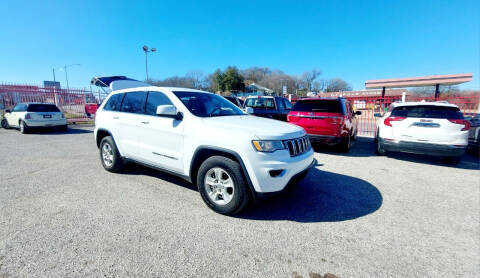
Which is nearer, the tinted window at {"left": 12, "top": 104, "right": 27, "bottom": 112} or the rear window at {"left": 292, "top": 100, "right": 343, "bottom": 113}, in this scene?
the rear window at {"left": 292, "top": 100, "right": 343, "bottom": 113}

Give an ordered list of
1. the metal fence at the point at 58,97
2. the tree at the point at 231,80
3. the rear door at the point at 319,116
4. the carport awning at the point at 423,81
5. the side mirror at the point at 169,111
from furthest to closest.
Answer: the tree at the point at 231,80
the carport awning at the point at 423,81
the metal fence at the point at 58,97
the rear door at the point at 319,116
the side mirror at the point at 169,111

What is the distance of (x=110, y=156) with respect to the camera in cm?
438

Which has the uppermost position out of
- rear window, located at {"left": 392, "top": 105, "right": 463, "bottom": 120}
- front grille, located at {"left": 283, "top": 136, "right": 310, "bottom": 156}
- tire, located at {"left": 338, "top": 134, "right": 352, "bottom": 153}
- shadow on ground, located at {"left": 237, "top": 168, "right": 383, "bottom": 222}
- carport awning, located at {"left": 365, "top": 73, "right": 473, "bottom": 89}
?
carport awning, located at {"left": 365, "top": 73, "right": 473, "bottom": 89}

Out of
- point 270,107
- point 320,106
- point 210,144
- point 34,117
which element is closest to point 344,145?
point 320,106

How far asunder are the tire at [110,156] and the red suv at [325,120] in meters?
4.84

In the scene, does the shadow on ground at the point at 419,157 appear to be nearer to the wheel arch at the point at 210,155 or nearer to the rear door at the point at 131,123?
the wheel arch at the point at 210,155

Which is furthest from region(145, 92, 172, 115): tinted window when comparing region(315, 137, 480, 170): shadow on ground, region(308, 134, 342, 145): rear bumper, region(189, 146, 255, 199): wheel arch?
region(315, 137, 480, 170): shadow on ground

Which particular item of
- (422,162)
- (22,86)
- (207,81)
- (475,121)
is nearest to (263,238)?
(422,162)

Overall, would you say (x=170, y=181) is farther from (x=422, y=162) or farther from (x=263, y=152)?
(x=422, y=162)

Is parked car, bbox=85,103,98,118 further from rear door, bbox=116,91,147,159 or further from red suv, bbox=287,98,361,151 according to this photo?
red suv, bbox=287,98,361,151

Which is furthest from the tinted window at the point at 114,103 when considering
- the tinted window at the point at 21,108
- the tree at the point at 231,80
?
the tree at the point at 231,80

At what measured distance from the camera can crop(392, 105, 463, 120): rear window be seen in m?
5.05

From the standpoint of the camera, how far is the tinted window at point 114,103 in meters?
4.23

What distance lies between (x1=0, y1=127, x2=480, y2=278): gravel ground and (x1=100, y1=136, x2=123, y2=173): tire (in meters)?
0.19
